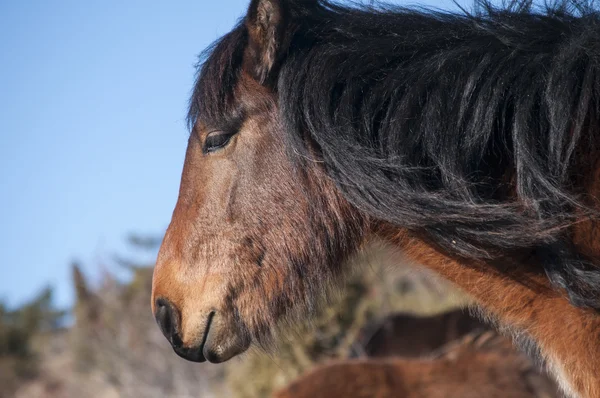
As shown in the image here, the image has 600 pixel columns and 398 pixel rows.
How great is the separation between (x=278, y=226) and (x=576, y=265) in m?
0.98

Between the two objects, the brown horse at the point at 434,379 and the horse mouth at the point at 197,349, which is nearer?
the horse mouth at the point at 197,349

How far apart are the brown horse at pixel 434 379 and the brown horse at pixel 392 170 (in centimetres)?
196

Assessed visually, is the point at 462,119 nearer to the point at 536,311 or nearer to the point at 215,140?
the point at 536,311

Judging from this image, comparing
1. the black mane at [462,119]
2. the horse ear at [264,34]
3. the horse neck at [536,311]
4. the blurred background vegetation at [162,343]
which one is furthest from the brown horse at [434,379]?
the horse ear at [264,34]

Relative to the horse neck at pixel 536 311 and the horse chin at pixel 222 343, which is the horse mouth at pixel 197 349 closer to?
the horse chin at pixel 222 343

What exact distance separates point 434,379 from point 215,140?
2713 millimetres

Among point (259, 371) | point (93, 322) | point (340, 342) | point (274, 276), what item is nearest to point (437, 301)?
point (340, 342)

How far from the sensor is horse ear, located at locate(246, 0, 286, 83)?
2.43m

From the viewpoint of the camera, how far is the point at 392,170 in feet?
7.52

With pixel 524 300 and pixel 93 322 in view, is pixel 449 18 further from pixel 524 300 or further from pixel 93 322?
pixel 93 322

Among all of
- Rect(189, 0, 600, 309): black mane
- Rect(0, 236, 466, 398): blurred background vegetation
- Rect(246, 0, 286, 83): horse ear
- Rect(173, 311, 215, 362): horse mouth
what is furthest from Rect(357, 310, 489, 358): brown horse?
Rect(246, 0, 286, 83): horse ear

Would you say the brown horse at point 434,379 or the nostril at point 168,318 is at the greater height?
the nostril at point 168,318

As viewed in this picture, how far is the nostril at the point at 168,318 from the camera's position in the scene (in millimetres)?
2607

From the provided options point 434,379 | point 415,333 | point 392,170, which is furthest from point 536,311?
point 415,333
